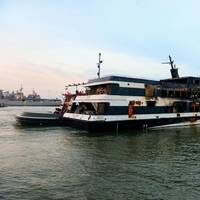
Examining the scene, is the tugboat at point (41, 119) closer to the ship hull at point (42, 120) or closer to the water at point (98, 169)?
the ship hull at point (42, 120)

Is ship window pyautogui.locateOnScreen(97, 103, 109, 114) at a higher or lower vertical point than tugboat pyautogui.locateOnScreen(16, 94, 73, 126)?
higher

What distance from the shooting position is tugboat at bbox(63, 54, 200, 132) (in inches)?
1406

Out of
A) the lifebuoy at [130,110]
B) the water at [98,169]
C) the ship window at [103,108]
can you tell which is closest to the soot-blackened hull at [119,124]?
the lifebuoy at [130,110]

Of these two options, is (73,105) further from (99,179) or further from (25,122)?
(99,179)

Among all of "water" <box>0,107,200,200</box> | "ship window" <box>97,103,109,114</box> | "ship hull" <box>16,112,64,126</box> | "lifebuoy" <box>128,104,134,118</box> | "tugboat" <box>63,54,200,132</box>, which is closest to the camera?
"water" <box>0,107,200,200</box>

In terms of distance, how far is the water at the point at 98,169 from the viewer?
13656mm

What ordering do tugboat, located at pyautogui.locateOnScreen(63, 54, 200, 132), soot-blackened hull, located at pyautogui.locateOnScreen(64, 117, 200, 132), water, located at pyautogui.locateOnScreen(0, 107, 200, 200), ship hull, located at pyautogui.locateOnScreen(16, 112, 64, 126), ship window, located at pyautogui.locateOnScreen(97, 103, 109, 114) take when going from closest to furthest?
water, located at pyautogui.locateOnScreen(0, 107, 200, 200) → soot-blackened hull, located at pyautogui.locateOnScreen(64, 117, 200, 132) → ship window, located at pyautogui.locateOnScreen(97, 103, 109, 114) → tugboat, located at pyautogui.locateOnScreen(63, 54, 200, 132) → ship hull, located at pyautogui.locateOnScreen(16, 112, 64, 126)

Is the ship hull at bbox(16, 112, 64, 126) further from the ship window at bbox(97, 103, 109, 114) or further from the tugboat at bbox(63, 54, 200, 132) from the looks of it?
the ship window at bbox(97, 103, 109, 114)

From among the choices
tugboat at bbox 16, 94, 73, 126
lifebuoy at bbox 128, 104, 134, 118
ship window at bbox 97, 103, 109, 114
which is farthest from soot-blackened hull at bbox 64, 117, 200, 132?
tugboat at bbox 16, 94, 73, 126

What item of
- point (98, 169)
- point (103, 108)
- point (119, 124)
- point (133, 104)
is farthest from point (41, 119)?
point (98, 169)

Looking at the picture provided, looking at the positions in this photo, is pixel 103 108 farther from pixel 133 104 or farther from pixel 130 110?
pixel 133 104

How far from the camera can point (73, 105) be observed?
141 ft

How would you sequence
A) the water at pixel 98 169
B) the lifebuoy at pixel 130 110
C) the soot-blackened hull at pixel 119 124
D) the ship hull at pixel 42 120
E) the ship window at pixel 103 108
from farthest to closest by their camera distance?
the ship hull at pixel 42 120, the lifebuoy at pixel 130 110, the ship window at pixel 103 108, the soot-blackened hull at pixel 119 124, the water at pixel 98 169

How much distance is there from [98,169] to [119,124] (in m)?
18.9
